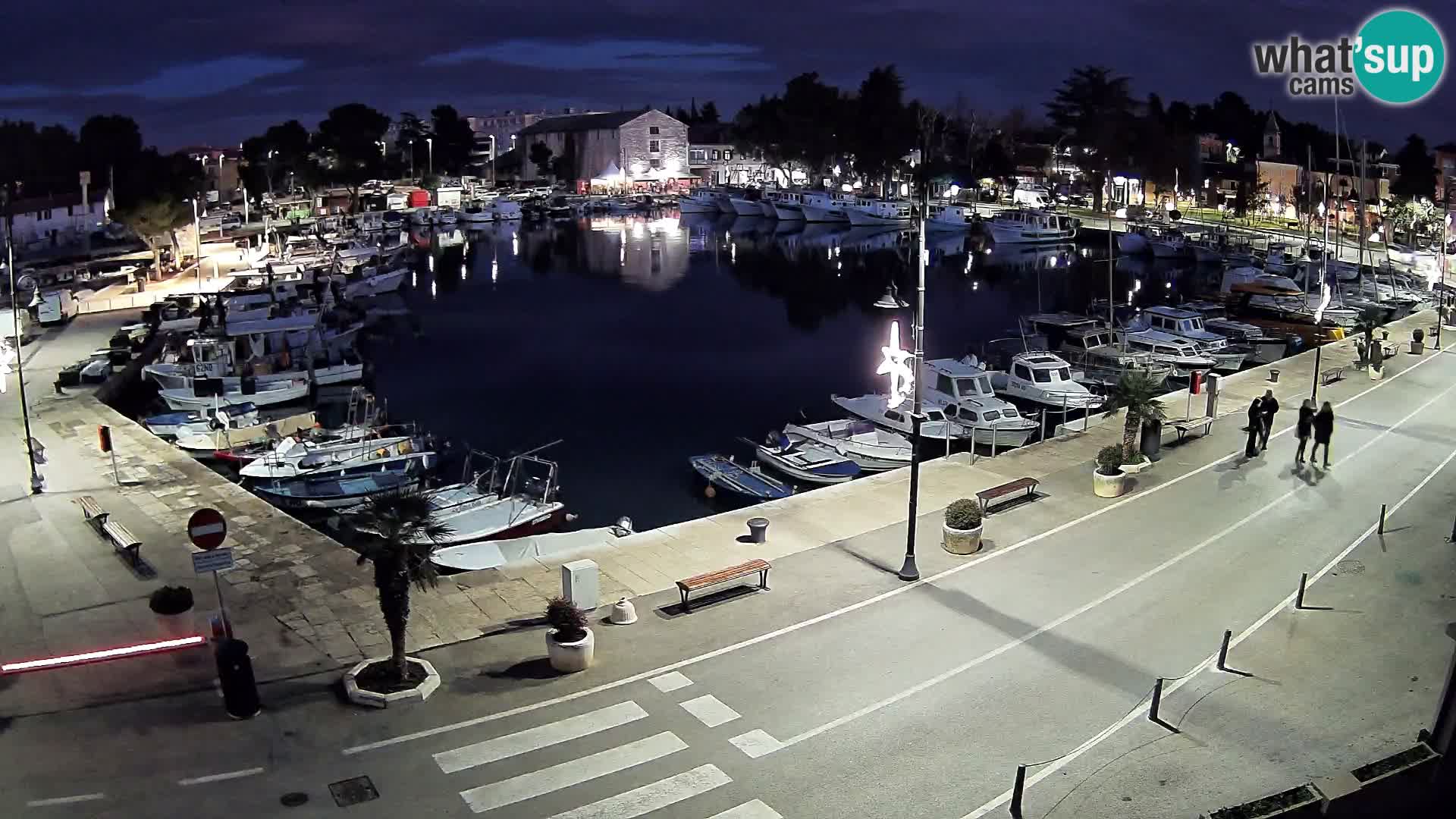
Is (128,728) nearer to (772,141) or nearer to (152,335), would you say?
(152,335)

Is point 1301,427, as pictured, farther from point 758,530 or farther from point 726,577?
point 726,577

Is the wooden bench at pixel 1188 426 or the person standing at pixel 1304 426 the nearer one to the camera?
the person standing at pixel 1304 426

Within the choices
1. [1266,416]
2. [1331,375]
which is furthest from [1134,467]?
[1331,375]

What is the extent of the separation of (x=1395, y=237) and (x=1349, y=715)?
92594 millimetres

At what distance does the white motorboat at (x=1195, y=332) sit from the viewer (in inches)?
1777

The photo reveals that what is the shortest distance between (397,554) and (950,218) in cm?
11559

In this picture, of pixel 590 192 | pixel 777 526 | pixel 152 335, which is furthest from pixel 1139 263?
pixel 590 192

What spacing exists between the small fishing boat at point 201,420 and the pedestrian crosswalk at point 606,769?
24145mm

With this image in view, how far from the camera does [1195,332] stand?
154 ft

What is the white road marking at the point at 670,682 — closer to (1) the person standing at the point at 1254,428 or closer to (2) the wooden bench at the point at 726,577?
(2) the wooden bench at the point at 726,577

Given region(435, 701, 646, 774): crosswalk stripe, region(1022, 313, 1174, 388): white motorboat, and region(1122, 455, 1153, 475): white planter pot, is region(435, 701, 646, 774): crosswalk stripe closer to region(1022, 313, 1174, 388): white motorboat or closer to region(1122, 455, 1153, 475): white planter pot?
region(1122, 455, 1153, 475): white planter pot

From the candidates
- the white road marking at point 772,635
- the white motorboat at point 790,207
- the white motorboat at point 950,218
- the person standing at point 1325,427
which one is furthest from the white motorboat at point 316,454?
the white motorboat at point 790,207

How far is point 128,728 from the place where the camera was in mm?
12531

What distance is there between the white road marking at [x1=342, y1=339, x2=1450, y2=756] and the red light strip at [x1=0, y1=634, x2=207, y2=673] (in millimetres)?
4113
